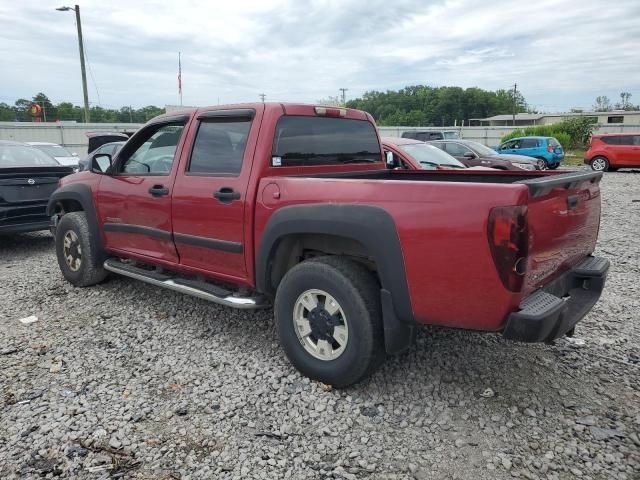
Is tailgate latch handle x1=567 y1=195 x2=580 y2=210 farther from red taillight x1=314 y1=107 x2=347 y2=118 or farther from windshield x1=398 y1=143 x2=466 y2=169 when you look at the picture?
windshield x1=398 y1=143 x2=466 y2=169

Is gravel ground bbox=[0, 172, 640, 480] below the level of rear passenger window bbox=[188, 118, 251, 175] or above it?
below

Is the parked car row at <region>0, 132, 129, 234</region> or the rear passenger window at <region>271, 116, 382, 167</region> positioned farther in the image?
the parked car row at <region>0, 132, 129, 234</region>

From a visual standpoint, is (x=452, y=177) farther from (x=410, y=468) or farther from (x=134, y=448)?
(x=134, y=448)

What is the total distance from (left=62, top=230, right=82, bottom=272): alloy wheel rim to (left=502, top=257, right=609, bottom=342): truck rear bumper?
179 inches

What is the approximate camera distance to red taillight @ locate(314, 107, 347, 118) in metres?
4.15

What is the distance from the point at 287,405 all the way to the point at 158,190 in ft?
7.24

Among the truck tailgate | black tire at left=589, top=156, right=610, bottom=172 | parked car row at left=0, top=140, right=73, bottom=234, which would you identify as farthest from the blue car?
the truck tailgate

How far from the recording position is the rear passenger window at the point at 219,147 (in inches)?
153

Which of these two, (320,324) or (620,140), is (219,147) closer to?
(320,324)

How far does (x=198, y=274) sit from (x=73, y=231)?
2023mm

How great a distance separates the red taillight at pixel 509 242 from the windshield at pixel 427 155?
241 inches

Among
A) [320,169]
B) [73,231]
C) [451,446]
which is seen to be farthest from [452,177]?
[73,231]

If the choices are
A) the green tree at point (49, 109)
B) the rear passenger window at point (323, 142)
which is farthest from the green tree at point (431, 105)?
the rear passenger window at point (323, 142)

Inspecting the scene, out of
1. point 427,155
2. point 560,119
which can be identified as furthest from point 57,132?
point 560,119
